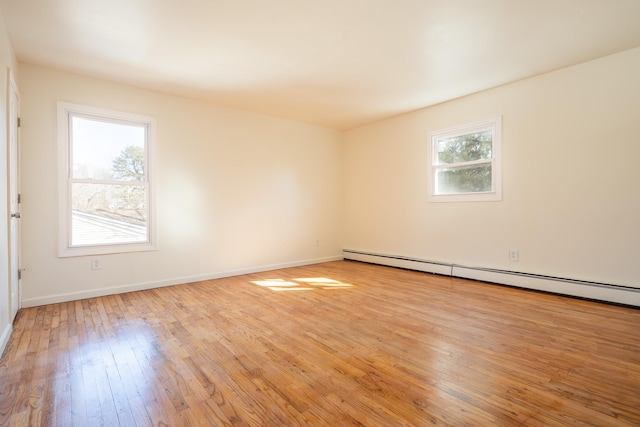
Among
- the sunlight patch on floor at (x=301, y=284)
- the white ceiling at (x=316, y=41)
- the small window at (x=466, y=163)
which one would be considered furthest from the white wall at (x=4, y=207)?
the small window at (x=466, y=163)

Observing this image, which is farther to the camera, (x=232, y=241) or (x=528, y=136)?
(x=232, y=241)

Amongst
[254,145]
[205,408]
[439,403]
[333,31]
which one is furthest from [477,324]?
[254,145]

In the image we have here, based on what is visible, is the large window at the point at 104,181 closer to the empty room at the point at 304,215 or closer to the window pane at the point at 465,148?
the empty room at the point at 304,215

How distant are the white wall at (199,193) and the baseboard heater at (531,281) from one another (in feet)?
5.57

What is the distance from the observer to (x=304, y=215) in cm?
568

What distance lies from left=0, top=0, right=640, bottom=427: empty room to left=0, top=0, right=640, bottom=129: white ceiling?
1.1 inches

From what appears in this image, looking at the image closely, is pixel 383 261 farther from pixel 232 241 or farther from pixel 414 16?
pixel 414 16

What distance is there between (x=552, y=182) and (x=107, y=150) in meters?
5.25

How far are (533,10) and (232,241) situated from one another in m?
4.26

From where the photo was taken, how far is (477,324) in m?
2.68

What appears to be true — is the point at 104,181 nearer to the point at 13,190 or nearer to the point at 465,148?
the point at 13,190

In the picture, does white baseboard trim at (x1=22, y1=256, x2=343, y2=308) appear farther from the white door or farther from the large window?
the large window

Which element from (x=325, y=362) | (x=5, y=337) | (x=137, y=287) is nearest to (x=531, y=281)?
(x=325, y=362)

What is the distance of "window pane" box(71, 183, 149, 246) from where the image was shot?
3604 millimetres
